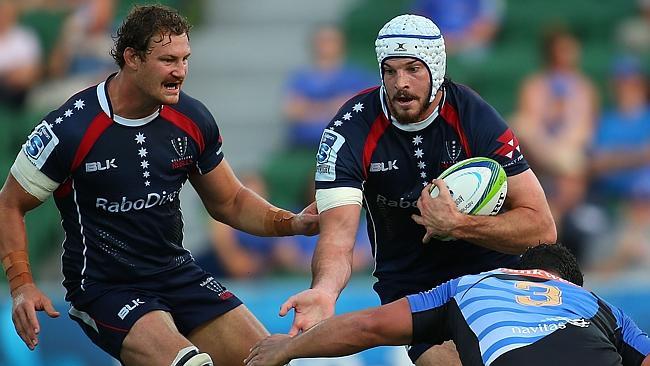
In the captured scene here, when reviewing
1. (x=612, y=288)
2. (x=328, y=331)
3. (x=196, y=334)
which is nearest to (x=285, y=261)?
(x=612, y=288)

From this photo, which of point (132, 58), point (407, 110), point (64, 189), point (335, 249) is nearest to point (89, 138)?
point (64, 189)

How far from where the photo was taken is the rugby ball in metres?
6.70

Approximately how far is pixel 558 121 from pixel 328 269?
21.1ft

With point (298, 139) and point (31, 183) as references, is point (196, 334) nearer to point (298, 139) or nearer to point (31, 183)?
point (31, 183)

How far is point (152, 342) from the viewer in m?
6.79

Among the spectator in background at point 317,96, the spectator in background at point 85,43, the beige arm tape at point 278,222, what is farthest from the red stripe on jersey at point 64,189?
the spectator in background at point 85,43

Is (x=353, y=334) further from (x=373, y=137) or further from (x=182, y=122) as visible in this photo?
(x=182, y=122)

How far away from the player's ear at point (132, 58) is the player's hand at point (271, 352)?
68.0 inches

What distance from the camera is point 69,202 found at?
23.1 ft

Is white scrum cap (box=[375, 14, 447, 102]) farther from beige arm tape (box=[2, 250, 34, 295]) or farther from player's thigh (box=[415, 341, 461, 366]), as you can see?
beige arm tape (box=[2, 250, 34, 295])

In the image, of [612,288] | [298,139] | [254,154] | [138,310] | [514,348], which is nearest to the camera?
[514,348]

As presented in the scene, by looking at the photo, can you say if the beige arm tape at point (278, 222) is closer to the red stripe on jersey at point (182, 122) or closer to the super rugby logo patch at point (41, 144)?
the red stripe on jersey at point (182, 122)

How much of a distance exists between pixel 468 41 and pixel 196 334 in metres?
7.46

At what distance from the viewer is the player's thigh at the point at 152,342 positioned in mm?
6727
